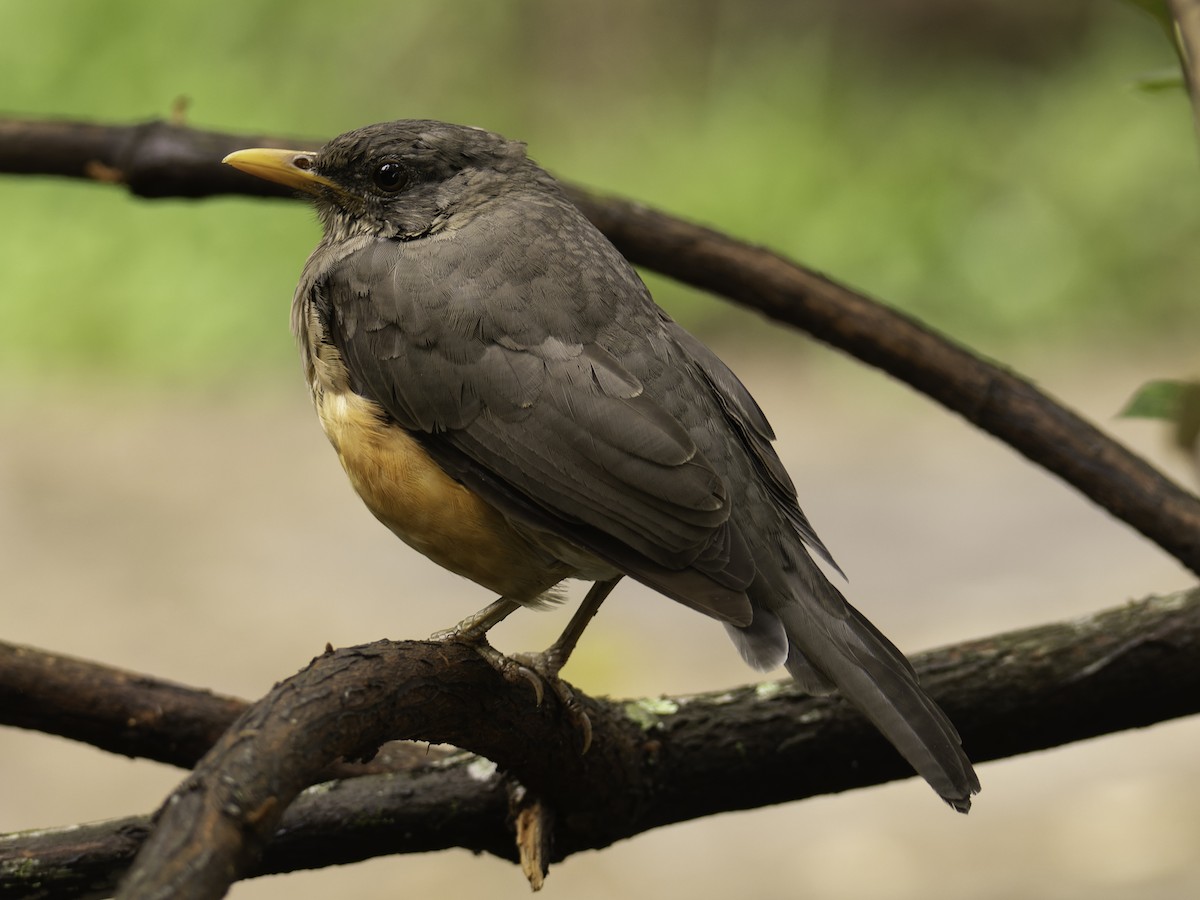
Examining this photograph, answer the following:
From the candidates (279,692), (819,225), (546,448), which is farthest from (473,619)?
(819,225)

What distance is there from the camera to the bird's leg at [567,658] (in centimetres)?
327

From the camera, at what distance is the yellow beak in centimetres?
389

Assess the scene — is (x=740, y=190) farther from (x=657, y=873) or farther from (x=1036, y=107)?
(x=657, y=873)

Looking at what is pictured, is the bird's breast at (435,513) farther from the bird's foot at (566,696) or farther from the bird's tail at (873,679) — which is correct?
the bird's tail at (873,679)

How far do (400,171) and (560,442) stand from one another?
100cm

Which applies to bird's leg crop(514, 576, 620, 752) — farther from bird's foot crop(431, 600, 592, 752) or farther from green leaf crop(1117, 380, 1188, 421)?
green leaf crop(1117, 380, 1188, 421)

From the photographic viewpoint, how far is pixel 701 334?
10.2 m

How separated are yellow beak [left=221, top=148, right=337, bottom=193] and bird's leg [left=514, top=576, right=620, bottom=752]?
3.90 ft

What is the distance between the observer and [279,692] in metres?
2.41

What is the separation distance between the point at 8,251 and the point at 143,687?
7.96m

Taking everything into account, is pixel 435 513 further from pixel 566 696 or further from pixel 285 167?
pixel 285 167

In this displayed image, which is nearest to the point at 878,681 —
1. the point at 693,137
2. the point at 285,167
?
the point at 285,167

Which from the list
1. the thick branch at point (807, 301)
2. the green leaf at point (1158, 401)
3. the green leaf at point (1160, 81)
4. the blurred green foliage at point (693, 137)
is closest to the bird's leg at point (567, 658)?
the thick branch at point (807, 301)

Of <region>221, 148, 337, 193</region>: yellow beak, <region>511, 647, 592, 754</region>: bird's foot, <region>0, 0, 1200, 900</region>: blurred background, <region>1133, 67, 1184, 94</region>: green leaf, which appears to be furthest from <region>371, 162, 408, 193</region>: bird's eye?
<region>0, 0, 1200, 900</region>: blurred background
